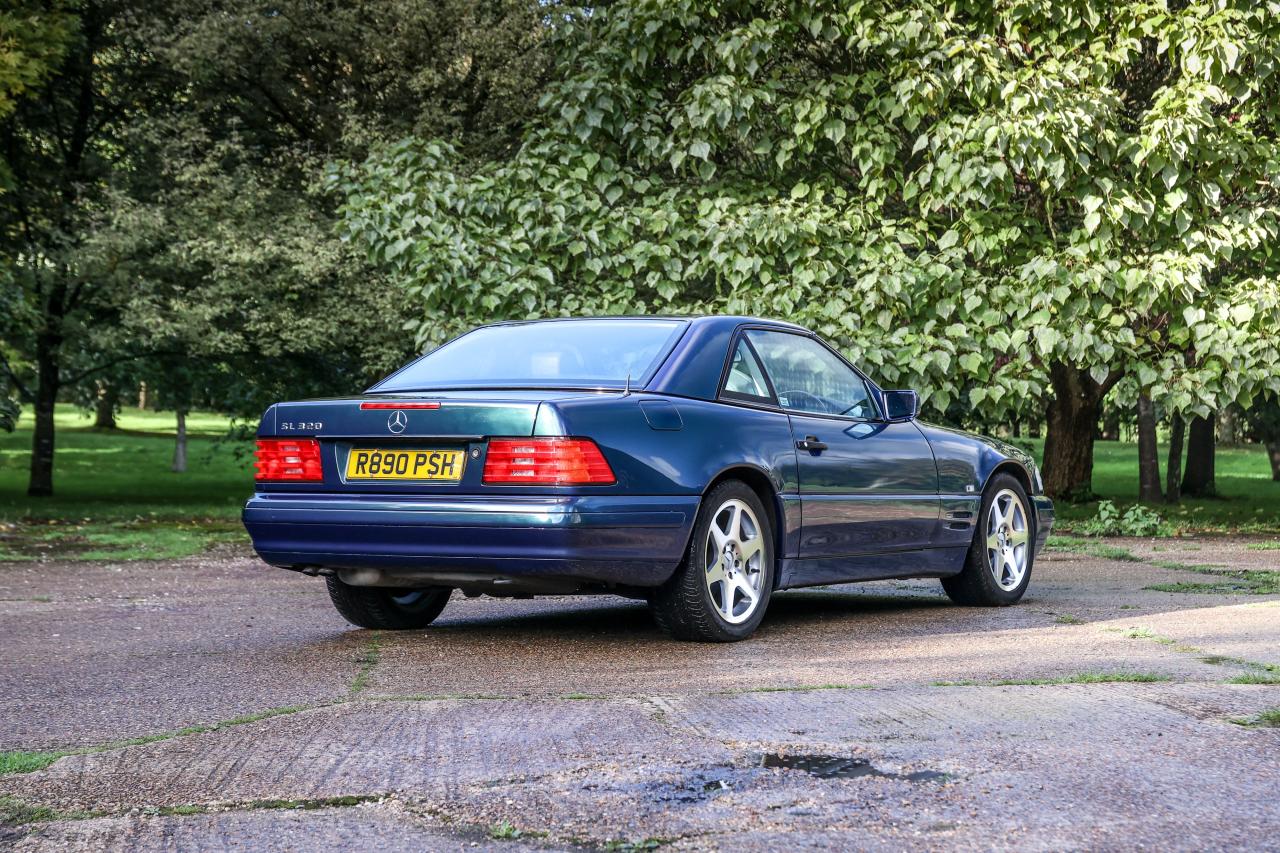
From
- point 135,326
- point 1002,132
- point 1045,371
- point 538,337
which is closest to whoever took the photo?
point 538,337

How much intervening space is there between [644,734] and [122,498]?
2972 centimetres

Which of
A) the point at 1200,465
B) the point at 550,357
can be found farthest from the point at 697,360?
the point at 1200,465

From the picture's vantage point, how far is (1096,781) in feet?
13.3

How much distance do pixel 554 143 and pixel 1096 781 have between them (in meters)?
12.2

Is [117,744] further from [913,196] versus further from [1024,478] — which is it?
[913,196]

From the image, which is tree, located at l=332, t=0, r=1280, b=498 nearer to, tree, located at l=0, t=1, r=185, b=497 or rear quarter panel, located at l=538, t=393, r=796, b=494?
rear quarter panel, located at l=538, t=393, r=796, b=494

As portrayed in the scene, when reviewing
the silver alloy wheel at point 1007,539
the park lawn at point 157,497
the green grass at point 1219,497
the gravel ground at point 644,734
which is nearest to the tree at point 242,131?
the park lawn at point 157,497

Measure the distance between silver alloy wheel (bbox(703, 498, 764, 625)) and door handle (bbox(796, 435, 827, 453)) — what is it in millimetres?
544

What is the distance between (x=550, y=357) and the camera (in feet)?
23.9

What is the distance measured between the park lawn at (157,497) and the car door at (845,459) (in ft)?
26.1

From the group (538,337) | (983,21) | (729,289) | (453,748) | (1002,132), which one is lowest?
(453,748)

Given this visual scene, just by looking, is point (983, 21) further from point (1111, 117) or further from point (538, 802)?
point (538, 802)

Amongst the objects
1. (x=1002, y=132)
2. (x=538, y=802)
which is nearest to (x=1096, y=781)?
(x=538, y=802)

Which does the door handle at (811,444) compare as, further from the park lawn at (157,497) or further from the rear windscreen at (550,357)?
the park lawn at (157,497)
